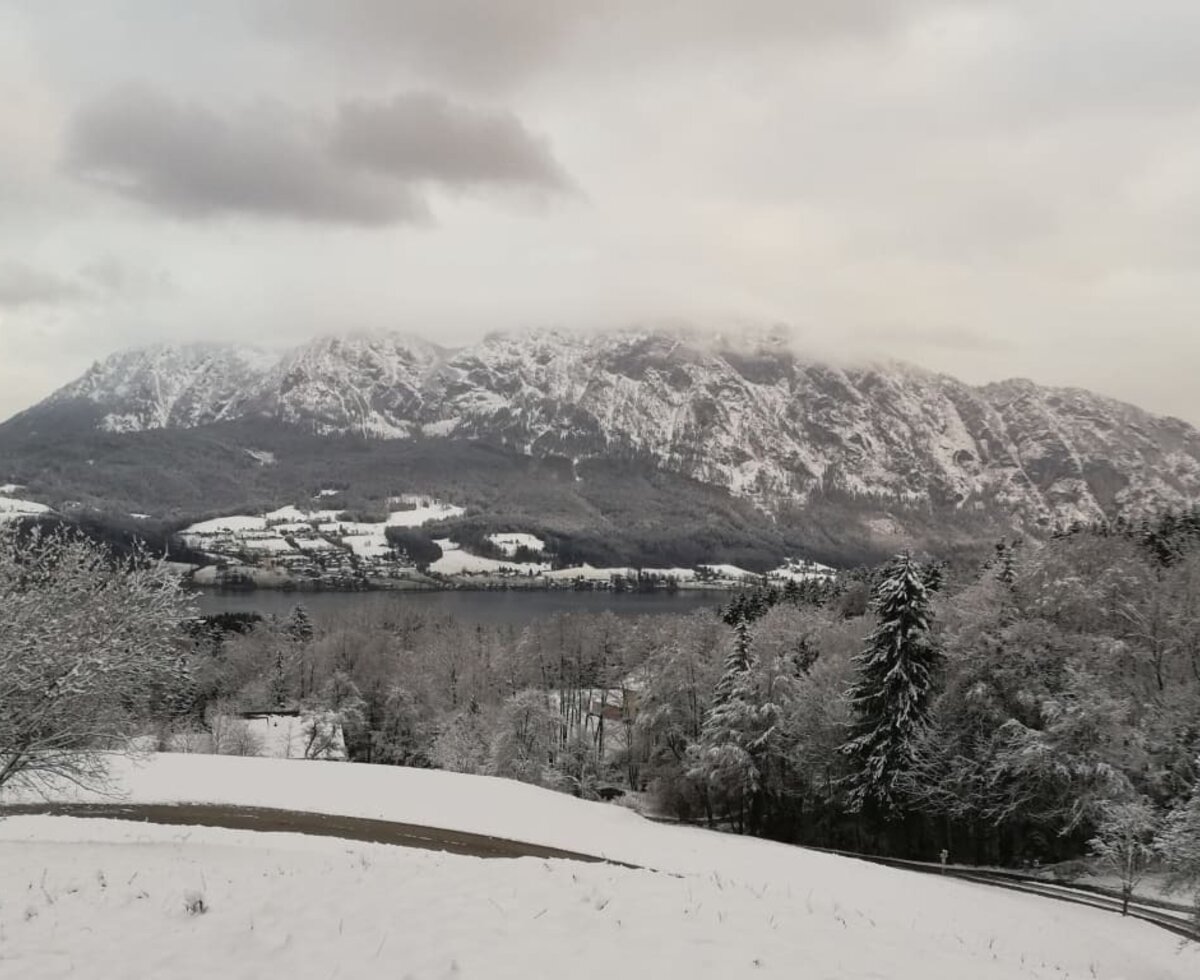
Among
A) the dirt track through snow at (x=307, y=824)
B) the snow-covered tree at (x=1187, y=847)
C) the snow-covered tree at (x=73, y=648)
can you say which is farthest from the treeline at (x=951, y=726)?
the snow-covered tree at (x=73, y=648)

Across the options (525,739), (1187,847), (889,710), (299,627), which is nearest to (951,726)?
(889,710)

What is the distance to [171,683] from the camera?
19312 mm

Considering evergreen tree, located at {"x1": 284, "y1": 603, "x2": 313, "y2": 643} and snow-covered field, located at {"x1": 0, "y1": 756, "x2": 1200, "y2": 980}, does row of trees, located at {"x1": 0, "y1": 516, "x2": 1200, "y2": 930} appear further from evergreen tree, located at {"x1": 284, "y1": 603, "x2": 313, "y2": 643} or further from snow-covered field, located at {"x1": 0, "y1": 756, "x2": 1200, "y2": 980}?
evergreen tree, located at {"x1": 284, "y1": 603, "x2": 313, "y2": 643}

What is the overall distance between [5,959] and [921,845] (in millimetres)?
43570

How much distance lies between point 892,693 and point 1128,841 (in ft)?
46.0

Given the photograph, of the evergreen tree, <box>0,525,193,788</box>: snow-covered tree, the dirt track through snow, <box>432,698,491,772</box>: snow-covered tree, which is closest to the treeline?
<box>432,698,491,772</box>: snow-covered tree

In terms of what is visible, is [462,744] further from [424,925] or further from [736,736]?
[424,925]

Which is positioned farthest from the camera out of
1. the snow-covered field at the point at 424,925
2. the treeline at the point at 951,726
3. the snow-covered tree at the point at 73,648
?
the treeline at the point at 951,726

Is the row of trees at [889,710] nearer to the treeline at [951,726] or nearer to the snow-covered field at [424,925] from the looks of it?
the treeline at [951,726]

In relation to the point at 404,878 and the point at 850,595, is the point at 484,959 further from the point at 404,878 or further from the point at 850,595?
the point at 850,595

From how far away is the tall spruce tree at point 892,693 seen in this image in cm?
3953

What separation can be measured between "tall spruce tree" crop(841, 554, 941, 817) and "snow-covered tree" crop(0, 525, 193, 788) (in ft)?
111

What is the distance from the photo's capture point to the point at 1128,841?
2684 cm

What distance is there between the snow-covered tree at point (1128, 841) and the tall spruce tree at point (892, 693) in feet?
32.8
